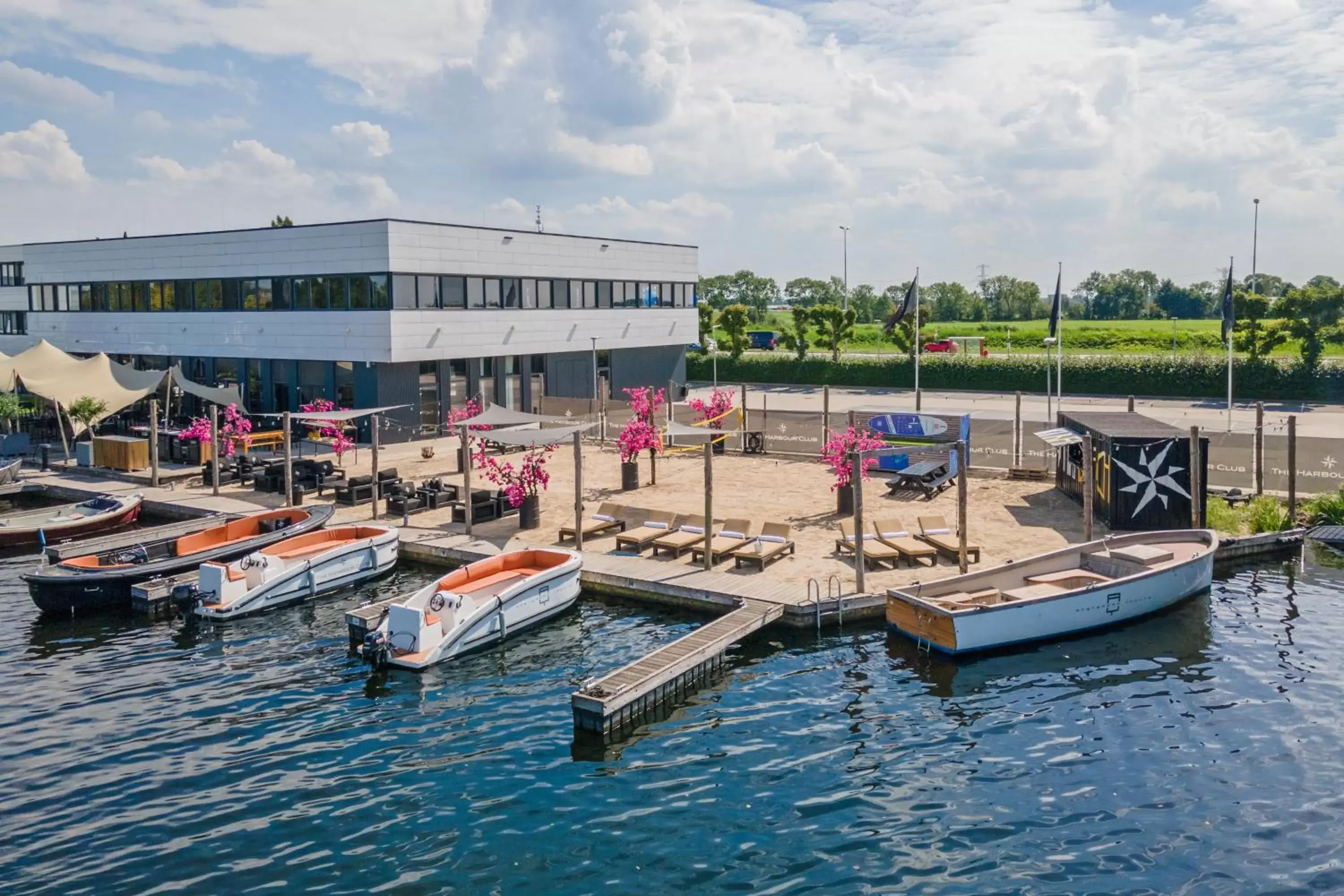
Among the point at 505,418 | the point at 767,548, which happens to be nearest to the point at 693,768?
the point at 767,548

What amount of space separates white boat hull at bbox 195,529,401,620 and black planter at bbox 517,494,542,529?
3.28 m

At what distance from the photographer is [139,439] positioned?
36.9m

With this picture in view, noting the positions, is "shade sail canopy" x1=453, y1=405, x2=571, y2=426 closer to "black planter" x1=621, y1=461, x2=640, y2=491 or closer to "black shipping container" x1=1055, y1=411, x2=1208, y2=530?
"black planter" x1=621, y1=461, x2=640, y2=491

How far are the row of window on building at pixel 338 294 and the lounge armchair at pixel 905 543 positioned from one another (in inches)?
939

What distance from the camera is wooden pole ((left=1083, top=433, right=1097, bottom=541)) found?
77.9 ft

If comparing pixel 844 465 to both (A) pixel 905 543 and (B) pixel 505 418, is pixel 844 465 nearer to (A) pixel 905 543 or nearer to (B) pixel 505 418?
(A) pixel 905 543

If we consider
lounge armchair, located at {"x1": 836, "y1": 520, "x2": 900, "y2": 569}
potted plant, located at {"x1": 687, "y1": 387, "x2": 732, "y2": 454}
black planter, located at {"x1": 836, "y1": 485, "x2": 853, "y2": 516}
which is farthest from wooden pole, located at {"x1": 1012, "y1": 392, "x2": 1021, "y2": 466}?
lounge armchair, located at {"x1": 836, "y1": 520, "x2": 900, "y2": 569}

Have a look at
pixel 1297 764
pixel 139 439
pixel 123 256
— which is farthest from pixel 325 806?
pixel 123 256

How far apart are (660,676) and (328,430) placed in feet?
89.3

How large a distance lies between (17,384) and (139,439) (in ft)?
57.1

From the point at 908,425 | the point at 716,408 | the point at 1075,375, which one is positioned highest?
the point at 1075,375

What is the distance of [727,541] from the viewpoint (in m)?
24.7

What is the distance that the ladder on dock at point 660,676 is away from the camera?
1644 cm

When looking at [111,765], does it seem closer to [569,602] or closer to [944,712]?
[569,602]
